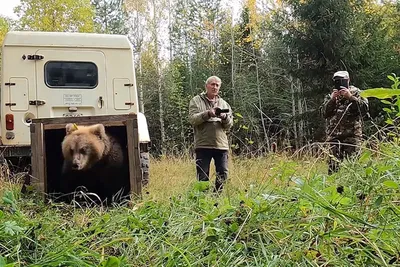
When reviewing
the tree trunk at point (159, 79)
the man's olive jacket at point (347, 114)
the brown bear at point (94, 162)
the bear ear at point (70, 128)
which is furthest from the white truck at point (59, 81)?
the tree trunk at point (159, 79)

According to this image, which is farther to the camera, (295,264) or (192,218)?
(192,218)

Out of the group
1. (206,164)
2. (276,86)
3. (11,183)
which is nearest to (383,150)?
(206,164)

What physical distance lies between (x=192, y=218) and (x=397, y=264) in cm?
117

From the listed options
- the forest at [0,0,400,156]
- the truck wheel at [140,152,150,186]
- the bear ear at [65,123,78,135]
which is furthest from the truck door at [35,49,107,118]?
the forest at [0,0,400,156]

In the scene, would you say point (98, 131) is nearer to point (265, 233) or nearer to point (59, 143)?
point (59, 143)

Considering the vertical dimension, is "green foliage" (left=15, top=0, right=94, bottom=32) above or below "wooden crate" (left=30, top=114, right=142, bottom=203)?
above

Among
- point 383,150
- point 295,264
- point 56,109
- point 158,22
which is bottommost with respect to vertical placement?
point 295,264

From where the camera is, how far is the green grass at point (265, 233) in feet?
6.11

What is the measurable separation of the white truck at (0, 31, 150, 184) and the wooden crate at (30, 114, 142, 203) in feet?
6.60

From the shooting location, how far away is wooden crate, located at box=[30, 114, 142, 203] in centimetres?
441

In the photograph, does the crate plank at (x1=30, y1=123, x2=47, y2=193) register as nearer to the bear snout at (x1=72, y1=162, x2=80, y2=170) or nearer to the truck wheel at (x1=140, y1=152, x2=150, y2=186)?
the bear snout at (x1=72, y1=162, x2=80, y2=170)

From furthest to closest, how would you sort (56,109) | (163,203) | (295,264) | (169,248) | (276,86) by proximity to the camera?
(276,86), (56,109), (163,203), (169,248), (295,264)

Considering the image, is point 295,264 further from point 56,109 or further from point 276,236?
point 56,109

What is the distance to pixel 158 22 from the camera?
3055 cm
